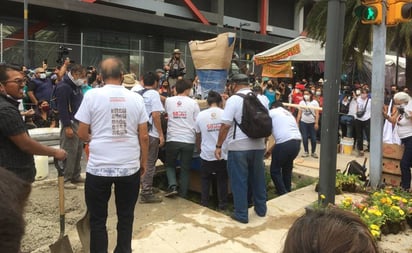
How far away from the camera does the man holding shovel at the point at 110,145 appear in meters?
3.63

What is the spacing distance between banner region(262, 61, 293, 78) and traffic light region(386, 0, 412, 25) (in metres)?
10.4

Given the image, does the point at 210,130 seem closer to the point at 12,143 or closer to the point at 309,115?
the point at 12,143

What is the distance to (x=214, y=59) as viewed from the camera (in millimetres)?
6730

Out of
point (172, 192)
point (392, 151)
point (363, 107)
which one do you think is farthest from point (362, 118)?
point (172, 192)

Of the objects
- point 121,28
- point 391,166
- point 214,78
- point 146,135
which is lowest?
point 391,166

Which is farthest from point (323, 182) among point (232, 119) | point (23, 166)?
point (23, 166)

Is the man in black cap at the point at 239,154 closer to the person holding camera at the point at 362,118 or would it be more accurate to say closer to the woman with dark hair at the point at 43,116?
the woman with dark hair at the point at 43,116

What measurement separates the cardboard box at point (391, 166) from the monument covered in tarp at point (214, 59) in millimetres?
2987

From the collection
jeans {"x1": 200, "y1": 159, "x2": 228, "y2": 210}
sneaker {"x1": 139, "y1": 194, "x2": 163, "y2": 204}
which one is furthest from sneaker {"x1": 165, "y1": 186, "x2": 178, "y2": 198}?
jeans {"x1": 200, "y1": 159, "x2": 228, "y2": 210}

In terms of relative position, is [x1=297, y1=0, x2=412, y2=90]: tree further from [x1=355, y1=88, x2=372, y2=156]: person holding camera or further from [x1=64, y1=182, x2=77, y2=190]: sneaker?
[x1=64, y1=182, x2=77, y2=190]: sneaker

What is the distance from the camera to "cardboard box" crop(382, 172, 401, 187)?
6.74m

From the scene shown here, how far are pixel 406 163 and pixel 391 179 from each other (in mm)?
560

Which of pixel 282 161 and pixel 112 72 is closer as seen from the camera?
pixel 112 72

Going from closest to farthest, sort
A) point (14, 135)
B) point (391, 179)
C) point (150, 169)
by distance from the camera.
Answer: point (14, 135) → point (150, 169) → point (391, 179)
